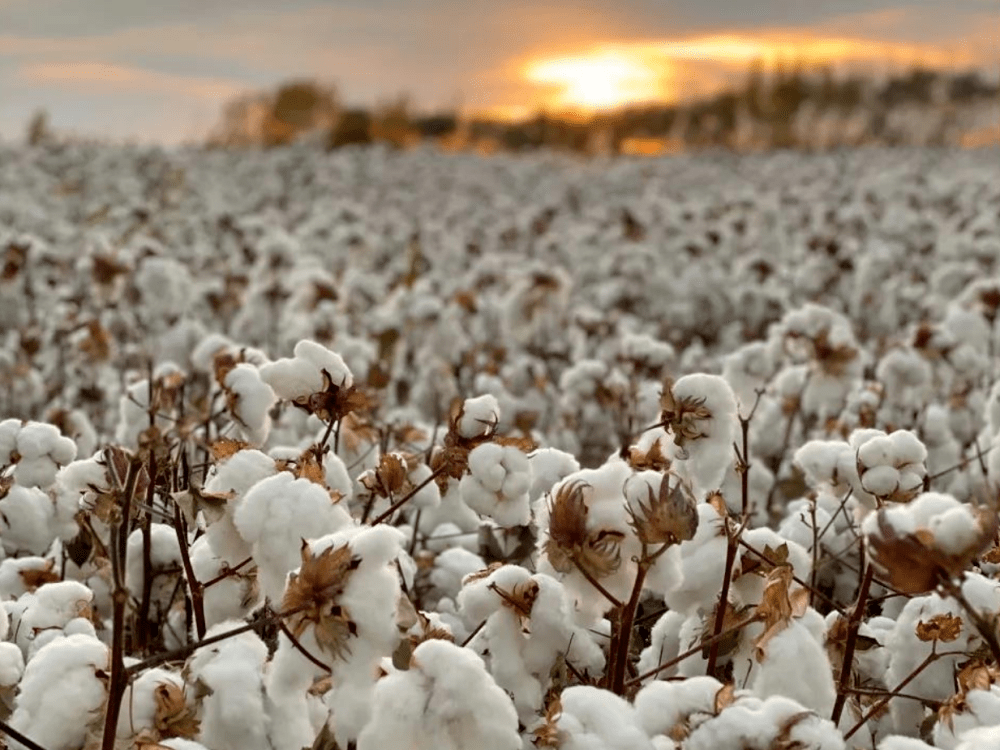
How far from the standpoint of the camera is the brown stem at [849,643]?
172 cm

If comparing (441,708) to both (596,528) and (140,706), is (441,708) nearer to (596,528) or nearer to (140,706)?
(596,528)

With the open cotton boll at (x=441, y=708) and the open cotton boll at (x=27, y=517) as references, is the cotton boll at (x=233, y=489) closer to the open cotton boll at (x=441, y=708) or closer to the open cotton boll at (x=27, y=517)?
the open cotton boll at (x=441, y=708)

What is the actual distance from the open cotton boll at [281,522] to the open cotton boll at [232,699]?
15 centimetres

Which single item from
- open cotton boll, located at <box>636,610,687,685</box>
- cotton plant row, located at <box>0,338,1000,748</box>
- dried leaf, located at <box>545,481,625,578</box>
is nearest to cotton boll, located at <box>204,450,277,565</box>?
cotton plant row, located at <box>0,338,1000,748</box>

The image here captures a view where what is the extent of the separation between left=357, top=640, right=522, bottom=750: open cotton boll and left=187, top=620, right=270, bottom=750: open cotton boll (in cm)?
25

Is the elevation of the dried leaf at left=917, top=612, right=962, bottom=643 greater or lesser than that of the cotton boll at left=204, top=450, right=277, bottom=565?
lesser

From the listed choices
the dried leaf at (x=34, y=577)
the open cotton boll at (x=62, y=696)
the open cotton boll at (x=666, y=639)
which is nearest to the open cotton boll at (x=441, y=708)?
the open cotton boll at (x=62, y=696)

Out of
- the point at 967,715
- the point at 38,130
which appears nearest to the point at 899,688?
the point at 967,715

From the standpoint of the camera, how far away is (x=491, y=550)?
2691 mm

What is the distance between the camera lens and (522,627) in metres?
1.80

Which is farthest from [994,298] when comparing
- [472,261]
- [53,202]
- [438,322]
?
[53,202]

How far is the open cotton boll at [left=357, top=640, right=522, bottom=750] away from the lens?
1380 mm

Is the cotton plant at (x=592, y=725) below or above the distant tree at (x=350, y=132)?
above

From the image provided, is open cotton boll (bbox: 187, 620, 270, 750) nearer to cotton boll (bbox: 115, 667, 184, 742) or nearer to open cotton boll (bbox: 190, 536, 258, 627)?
cotton boll (bbox: 115, 667, 184, 742)
